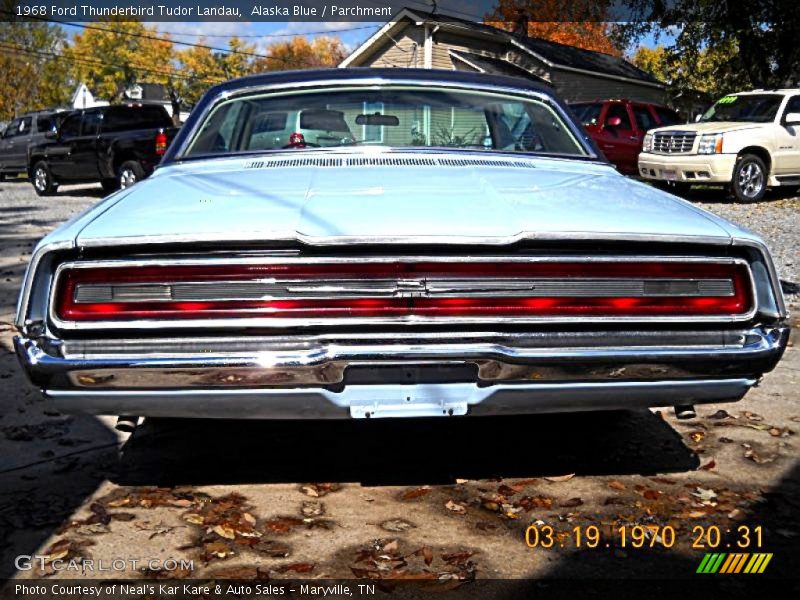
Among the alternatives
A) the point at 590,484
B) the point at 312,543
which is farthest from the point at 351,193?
the point at 590,484

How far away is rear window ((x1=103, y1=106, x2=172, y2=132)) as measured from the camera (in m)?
17.0

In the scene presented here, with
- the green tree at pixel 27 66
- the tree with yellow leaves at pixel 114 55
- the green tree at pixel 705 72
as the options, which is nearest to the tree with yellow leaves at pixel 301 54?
the tree with yellow leaves at pixel 114 55

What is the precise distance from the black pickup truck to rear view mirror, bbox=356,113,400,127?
39.7 ft

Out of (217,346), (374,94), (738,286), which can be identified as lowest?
(217,346)

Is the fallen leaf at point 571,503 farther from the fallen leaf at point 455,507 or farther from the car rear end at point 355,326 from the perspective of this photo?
the car rear end at point 355,326

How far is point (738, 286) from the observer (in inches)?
117

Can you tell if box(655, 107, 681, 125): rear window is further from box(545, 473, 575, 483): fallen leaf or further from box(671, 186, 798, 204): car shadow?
box(545, 473, 575, 483): fallen leaf

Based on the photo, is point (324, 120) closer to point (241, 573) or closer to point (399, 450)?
point (399, 450)

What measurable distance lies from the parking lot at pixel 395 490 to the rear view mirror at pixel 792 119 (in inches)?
431

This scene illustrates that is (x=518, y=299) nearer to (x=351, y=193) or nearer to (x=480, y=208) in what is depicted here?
(x=480, y=208)

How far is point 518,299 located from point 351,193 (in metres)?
0.75

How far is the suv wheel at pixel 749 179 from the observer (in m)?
14.1

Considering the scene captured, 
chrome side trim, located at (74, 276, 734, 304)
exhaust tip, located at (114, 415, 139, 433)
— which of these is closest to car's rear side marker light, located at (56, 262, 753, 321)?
chrome side trim, located at (74, 276, 734, 304)

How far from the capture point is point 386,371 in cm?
285
